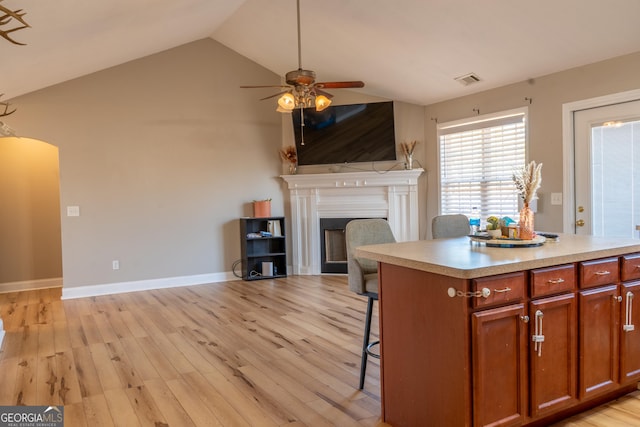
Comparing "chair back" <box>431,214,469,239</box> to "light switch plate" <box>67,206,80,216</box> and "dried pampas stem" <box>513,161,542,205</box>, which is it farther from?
"light switch plate" <box>67,206,80,216</box>

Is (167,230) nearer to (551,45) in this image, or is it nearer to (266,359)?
(266,359)

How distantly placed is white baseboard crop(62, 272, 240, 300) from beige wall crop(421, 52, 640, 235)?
434 cm

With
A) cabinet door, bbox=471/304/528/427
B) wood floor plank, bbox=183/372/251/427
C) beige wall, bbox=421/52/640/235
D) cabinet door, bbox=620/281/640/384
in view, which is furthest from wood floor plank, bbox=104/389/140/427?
beige wall, bbox=421/52/640/235

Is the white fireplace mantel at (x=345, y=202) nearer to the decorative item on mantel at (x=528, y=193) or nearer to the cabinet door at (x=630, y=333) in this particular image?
the decorative item on mantel at (x=528, y=193)

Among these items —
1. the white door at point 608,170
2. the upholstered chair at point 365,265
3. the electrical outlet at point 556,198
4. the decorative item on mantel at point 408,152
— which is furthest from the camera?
the decorative item on mantel at point 408,152

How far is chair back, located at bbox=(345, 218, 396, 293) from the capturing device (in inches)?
107

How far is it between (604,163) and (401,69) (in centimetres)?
251

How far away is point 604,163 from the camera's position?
14.0 ft

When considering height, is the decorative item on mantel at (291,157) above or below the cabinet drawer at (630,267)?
above

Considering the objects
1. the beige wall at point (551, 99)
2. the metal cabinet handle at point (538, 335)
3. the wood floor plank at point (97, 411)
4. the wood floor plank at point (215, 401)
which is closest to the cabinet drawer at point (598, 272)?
the metal cabinet handle at point (538, 335)

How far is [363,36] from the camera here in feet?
15.7

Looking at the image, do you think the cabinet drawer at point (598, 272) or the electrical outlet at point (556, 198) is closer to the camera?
the cabinet drawer at point (598, 272)

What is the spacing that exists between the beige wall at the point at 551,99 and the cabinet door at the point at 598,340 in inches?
97.1

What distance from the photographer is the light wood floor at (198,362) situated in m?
2.50
